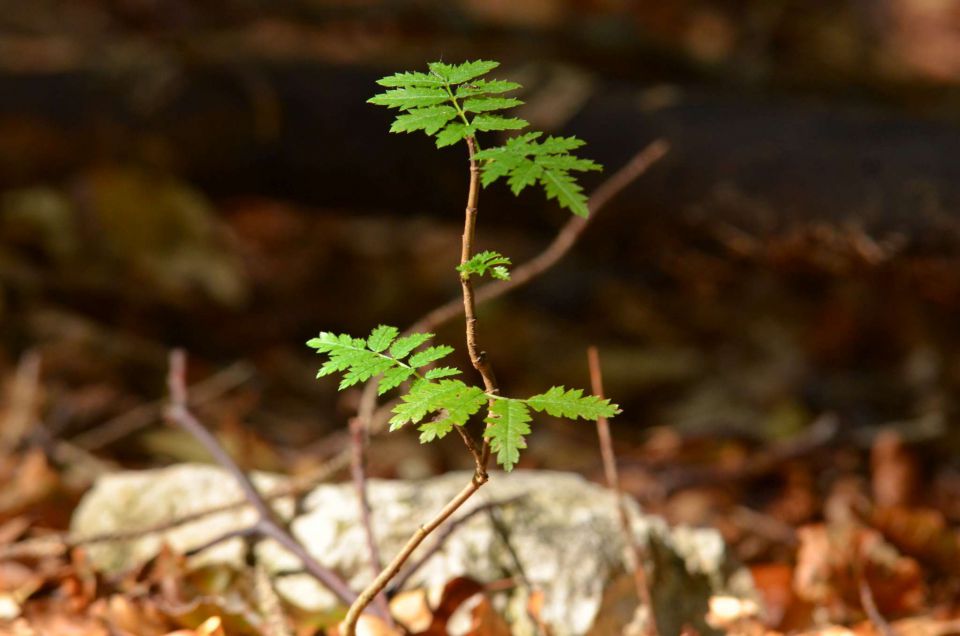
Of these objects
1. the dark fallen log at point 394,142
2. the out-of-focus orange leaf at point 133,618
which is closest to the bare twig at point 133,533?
the out-of-focus orange leaf at point 133,618

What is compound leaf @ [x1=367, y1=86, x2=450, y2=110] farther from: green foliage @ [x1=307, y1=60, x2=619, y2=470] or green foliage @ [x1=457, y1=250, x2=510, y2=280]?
green foliage @ [x1=457, y1=250, x2=510, y2=280]

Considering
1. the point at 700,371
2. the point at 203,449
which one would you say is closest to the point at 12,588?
the point at 203,449

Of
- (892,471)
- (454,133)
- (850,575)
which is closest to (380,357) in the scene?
(454,133)

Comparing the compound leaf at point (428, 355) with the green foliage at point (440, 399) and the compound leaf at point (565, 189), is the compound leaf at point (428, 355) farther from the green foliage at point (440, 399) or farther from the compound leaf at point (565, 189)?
the compound leaf at point (565, 189)

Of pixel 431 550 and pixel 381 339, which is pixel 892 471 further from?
pixel 381 339

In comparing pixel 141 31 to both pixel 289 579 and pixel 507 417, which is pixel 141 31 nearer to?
pixel 289 579

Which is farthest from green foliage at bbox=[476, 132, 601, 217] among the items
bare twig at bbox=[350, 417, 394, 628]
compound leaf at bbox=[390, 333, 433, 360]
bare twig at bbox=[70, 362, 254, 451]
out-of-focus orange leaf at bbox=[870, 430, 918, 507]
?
out-of-focus orange leaf at bbox=[870, 430, 918, 507]

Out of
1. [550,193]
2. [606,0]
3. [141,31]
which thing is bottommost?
[550,193]

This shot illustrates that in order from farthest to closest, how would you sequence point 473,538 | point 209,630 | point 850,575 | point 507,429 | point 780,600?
A: point 850,575 < point 780,600 < point 473,538 < point 209,630 < point 507,429
